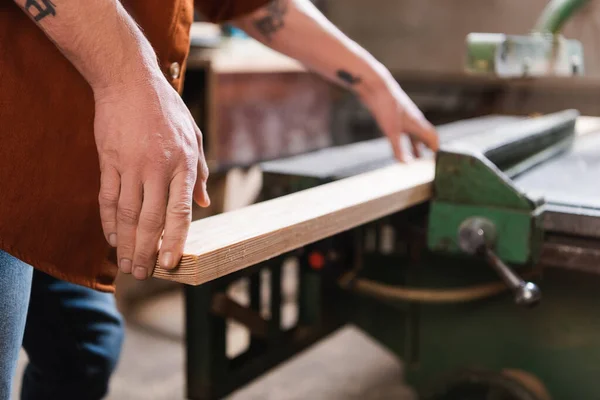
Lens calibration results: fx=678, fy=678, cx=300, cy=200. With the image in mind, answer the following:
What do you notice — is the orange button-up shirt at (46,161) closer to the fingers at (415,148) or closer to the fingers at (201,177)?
the fingers at (201,177)

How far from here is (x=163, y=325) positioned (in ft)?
7.86

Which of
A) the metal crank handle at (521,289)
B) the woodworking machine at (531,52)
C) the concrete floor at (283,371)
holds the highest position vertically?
the woodworking machine at (531,52)

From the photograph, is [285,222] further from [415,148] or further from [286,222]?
[415,148]

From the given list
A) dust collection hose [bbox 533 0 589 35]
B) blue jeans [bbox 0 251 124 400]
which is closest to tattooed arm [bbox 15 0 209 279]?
blue jeans [bbox 0 251 124 400]

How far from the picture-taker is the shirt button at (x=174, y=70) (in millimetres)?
807

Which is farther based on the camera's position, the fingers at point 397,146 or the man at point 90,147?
the fingers at point 397,146

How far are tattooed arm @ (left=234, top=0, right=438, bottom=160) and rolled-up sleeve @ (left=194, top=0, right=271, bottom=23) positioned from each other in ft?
0.16

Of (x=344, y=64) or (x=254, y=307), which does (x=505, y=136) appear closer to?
(x=344, y=64)

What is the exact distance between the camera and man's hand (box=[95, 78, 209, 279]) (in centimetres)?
65

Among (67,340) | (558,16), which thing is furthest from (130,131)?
(558,16)

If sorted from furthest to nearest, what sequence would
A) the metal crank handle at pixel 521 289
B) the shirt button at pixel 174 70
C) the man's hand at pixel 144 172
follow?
the metal crank handle at pixel 521 289 → the shirt button at pixel 174 70 → the man's hand at pixel 144 172

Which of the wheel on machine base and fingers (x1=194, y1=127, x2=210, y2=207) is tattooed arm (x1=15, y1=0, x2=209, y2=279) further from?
the wheel on machine base

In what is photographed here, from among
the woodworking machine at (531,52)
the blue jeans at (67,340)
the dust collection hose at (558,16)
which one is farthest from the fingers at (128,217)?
the dust collection hose at (558,16)

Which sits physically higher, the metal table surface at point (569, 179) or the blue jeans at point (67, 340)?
the metal table surface at point (569, 179)
